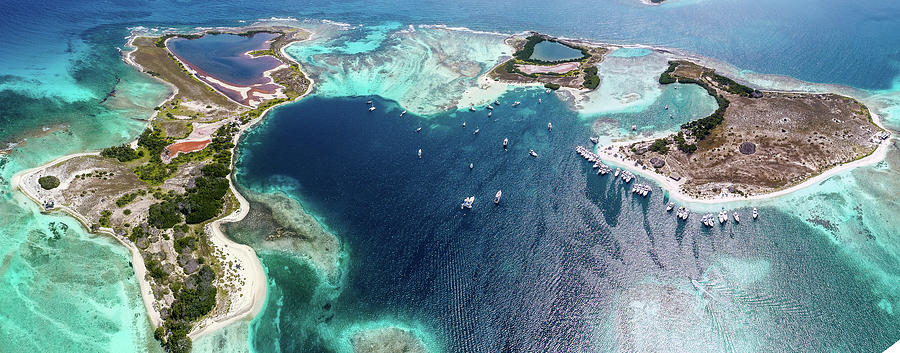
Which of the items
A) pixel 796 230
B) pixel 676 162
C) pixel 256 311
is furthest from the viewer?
pixel 676 162

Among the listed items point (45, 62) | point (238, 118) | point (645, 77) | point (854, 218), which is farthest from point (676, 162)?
point (45, 62)

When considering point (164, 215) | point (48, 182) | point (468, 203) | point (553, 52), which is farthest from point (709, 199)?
point (48, 182)

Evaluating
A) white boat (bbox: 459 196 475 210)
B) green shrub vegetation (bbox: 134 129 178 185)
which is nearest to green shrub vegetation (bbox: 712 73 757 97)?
white boat (bbox: 459 196 475 210)

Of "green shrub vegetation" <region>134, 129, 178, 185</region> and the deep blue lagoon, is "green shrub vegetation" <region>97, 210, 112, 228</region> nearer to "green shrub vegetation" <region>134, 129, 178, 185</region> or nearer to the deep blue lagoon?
"green shrub vegetation" <region>134, 129, 178, 185</region>

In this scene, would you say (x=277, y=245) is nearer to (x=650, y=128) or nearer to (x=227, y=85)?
(x=227, y=85)

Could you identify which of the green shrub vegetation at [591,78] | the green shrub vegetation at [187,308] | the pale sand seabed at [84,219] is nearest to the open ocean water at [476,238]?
the pale sand seabed at [84,219]

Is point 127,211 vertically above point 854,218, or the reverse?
point 127,211
